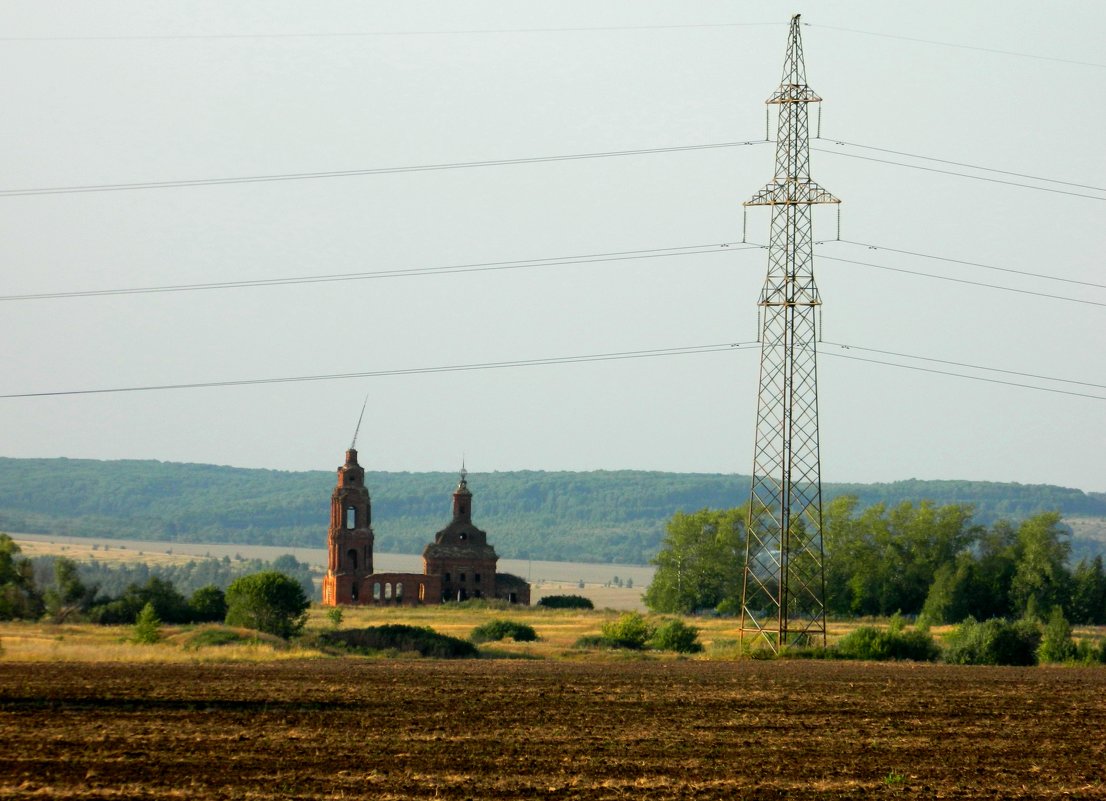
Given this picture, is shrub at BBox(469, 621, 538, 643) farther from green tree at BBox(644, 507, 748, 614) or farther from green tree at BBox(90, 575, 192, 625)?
green tree at BBox(644, 507, 748, 614)

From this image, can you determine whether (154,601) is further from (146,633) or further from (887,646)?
(887,646)

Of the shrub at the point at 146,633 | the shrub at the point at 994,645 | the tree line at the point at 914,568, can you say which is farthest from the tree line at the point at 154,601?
the tree line at the point at 914,568

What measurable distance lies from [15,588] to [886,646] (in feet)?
155

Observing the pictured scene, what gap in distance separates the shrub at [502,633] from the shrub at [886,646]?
18.7 meters

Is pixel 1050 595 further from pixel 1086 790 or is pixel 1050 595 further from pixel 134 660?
pixel 1086 790

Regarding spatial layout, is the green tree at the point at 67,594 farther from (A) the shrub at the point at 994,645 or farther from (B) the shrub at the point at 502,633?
(A) the shrub at the point at 994,645

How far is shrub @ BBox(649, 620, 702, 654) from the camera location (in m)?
61.7

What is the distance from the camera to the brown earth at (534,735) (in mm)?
23422

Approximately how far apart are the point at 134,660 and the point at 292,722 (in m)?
17.9

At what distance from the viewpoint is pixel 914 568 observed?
10769 cm

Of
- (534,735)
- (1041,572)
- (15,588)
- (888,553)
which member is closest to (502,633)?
(15,588)

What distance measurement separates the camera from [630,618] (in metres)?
68.9

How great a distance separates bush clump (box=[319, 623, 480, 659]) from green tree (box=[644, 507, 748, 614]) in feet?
186

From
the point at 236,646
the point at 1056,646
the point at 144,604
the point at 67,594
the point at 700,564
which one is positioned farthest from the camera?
the point at 700,564
